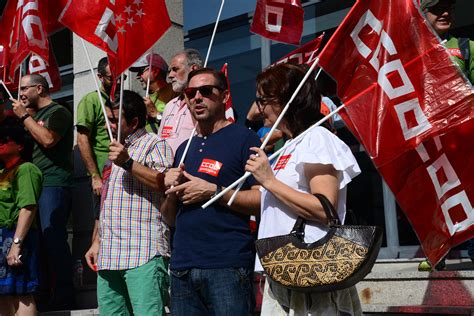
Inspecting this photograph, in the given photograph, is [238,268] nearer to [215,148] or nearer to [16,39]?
[215,148]

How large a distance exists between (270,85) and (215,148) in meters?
0.67

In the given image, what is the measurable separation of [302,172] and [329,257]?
1.59 feet

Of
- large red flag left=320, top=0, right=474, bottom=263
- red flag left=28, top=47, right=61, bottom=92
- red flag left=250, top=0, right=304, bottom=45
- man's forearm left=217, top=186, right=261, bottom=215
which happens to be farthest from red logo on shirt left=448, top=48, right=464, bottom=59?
red flag left=28, top=47, right=61, bottom=92

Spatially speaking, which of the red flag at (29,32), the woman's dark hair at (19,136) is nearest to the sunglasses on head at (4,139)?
the woman's dark hair at (19,136)

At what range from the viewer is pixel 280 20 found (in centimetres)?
652

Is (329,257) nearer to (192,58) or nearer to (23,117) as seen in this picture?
(192,58)

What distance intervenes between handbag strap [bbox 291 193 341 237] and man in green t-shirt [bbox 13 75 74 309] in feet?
11.9

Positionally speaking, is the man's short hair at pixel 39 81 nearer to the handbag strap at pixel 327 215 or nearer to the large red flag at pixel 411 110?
the large red flag at pixel 411 110

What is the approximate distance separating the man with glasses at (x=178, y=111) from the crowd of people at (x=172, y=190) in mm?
11

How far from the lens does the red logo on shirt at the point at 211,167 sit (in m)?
4.20

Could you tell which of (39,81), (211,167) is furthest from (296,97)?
(39,81)

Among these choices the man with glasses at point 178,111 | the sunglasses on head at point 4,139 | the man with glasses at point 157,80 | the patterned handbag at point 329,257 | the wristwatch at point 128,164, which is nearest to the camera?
the patterned handbag at point 329,257

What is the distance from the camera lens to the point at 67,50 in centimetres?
1003

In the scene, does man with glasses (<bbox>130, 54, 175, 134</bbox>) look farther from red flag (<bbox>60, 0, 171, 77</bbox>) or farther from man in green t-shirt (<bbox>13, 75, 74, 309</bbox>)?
red flag (<bbox>60, 0, 171, 77</bbox>)
